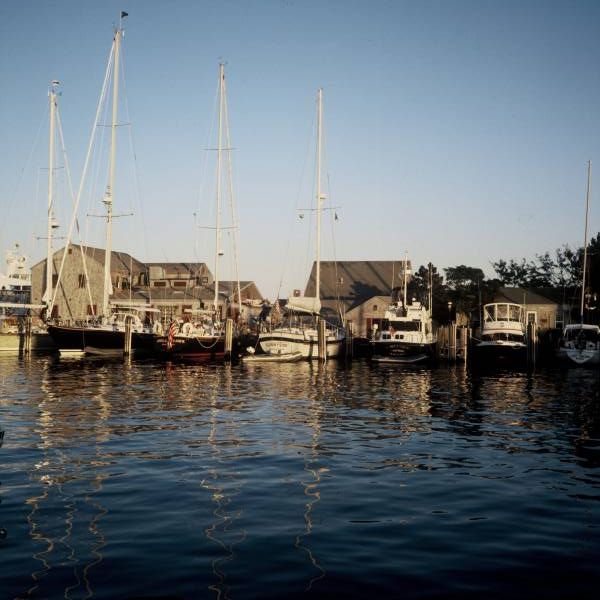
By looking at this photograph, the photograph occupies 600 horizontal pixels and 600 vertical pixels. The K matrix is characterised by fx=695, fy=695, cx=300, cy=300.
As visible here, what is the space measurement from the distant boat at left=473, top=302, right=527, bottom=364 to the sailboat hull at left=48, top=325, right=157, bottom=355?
26684 mm

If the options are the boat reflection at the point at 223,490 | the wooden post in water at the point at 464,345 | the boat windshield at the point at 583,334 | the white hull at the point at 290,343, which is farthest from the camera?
the boat windshield at the point at 583,334

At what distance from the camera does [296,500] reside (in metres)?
11.6

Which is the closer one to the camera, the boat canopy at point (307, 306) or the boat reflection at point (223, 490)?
the boat reflection at point (223, 490)

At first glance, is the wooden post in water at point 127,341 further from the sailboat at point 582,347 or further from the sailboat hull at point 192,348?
the sailboat at point 582,347

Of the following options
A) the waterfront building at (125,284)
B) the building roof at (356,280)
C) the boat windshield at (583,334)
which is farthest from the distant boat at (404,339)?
the building roof at (356,280)

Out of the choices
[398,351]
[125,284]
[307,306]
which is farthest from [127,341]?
[125,284]

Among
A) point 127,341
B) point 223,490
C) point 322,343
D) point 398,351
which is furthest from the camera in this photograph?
point 127,341

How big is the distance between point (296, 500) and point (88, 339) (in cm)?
4528

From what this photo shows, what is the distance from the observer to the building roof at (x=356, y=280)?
8275cm

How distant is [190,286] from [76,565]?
7332 centimetres

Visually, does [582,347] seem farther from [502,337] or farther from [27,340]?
[27,340]

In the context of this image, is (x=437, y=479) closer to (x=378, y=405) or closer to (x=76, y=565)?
(x=76, y=565)

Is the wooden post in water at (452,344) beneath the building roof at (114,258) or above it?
beneath

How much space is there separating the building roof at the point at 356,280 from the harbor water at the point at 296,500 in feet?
190
